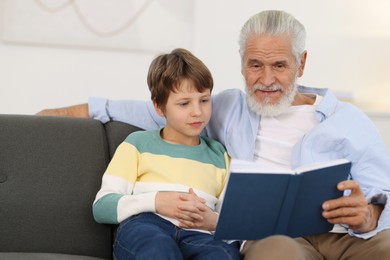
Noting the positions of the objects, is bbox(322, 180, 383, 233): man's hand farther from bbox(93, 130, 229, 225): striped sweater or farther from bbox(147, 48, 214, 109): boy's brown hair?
bbox(147, 48, 214, 109): boy's brown hair

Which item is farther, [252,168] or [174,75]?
[174,75]

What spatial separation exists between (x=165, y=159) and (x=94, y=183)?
319 millimetres

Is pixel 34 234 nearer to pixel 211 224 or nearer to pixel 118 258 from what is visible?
pixel 118 258

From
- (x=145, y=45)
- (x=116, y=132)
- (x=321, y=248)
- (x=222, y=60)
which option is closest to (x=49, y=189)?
(x=116, y=132)

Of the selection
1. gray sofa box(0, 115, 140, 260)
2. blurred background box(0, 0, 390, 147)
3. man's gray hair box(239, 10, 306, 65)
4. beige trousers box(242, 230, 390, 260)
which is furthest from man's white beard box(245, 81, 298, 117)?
blurred background box(0, 0, 390, 147)

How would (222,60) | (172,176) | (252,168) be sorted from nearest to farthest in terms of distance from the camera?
(252,168), (172,176), (222,60)

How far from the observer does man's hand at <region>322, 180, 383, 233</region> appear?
1.73m

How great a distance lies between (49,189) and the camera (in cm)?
212

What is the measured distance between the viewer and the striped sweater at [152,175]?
1.93 m

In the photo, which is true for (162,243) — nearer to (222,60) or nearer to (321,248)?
(321,248)

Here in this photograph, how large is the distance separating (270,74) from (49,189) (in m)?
0.85

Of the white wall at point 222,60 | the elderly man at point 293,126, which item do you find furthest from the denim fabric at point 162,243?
the white wall at point 222,60

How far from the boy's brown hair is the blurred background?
4.45 feet

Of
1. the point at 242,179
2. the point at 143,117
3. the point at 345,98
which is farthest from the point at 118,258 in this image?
the point at 345,98
